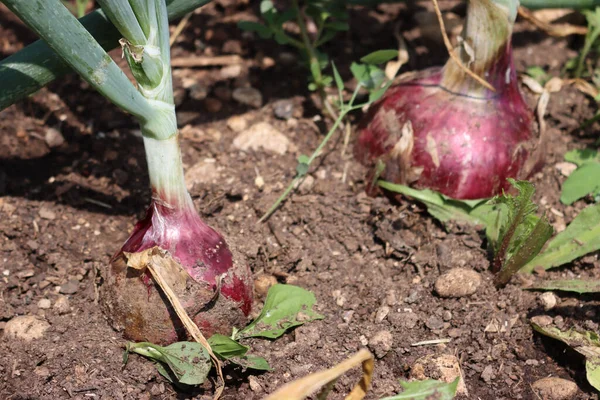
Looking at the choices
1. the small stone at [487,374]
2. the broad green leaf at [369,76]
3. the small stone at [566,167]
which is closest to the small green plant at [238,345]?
the small stone at [487,374]

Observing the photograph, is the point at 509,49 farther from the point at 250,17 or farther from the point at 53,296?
the point at 53,296

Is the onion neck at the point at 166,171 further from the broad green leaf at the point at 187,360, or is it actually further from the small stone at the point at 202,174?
the small stone at the point at 202,174

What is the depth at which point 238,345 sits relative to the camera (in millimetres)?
1312

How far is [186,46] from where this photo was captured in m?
2.24

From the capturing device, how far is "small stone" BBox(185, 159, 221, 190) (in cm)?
179

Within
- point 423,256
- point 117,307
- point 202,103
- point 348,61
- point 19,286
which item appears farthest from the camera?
point 348,61

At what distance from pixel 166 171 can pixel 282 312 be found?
0.37 metres

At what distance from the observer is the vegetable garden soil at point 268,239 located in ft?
4.58

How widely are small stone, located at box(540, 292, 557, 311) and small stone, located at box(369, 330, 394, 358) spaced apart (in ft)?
1.16

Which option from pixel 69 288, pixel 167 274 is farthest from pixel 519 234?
pixel 69 288

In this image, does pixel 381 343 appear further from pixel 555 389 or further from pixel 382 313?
pixel 555 389

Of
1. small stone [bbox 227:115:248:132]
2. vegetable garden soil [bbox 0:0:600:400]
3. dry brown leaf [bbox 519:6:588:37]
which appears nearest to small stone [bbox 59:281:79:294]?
vegetable garden soil [bbox 0:0:600:400]

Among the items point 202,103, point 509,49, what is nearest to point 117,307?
point 202,103

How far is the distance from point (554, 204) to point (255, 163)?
763mm
